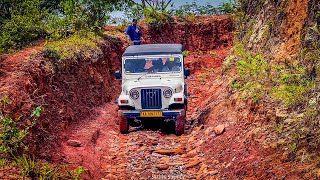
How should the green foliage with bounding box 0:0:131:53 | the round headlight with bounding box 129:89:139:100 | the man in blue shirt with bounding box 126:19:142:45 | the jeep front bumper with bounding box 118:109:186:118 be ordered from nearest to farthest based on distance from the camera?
1. the jeep front bumper with bounding box 118:109:186:118
2. the round headlight with bounding box 129:89:139:100
3. the green foliage with bounding box 0:0:131:53
4. the man in blue shirt with bounding box 126:19:142:45

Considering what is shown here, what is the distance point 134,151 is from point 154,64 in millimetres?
2894

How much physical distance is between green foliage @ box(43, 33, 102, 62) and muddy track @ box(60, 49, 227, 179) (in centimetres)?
194

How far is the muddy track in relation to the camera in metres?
7.15

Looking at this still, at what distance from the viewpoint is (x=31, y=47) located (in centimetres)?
1143

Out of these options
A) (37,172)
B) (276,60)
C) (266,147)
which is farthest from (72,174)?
(276,60)

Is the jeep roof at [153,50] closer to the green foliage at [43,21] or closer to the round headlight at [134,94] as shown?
the round headlight at [134,94]

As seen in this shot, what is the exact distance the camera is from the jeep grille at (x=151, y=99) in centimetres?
964

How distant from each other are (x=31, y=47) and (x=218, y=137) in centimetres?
655

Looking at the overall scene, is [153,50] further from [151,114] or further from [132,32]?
[132,32]

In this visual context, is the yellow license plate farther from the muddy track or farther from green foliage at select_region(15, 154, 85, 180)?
green foliage at select_region(15, 154, 85, 180)

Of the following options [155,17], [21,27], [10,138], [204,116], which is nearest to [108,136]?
[204,116]

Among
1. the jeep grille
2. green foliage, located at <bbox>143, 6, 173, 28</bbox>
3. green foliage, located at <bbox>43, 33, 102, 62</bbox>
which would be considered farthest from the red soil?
green foliage, located at <bbox>143, 6, 173, 28</bbox>

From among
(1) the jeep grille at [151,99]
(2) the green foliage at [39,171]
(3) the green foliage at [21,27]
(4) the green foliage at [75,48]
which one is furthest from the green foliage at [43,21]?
(2) the green foliage at [39,171]

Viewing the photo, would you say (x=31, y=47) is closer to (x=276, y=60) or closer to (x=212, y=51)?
(x=276, y=60)
